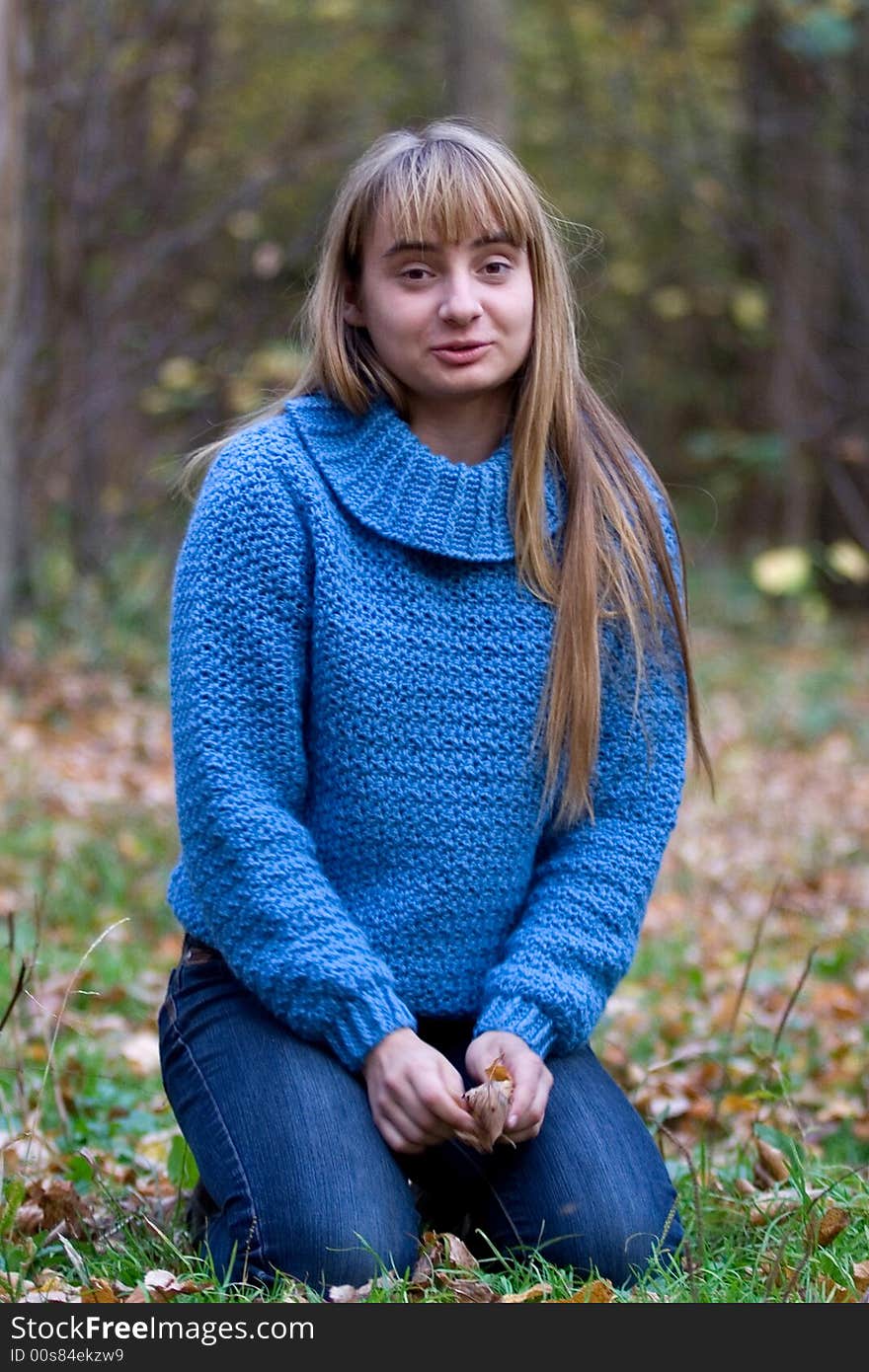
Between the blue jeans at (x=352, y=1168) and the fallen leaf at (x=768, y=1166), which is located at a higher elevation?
the blue jeans at (x=352, y=1168)

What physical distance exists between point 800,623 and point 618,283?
536cm

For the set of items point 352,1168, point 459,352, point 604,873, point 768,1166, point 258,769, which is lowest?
point 768,1166

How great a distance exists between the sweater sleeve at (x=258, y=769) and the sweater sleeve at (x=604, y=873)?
173mm

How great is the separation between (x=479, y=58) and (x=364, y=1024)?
7260mm

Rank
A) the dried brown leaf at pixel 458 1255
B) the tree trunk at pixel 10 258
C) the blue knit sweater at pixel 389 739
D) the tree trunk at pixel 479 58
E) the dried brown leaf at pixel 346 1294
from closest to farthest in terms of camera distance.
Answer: the dried brown leaf at pixel 346 1294
the dried brown leaf at pixel 458 1255
the blue knit sweater at pixel 389 739
the tree trunk at pixel 10 258
the tree trunk at pixel 479 58

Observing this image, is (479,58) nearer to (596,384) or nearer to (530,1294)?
(596,384)

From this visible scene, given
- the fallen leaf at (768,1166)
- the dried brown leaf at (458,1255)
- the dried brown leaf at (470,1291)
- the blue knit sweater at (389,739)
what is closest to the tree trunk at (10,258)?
the blue knit sweater at (389,739)

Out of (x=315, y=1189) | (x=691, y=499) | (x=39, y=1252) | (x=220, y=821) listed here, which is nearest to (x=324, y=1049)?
(x=315, y=1189)

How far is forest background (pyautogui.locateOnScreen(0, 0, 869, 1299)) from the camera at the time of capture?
2668 millimetres

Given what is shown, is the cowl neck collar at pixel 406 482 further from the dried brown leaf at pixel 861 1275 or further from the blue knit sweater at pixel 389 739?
the dried brown leaf at pixel 861 1275

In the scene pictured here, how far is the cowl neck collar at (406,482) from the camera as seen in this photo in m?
2.24

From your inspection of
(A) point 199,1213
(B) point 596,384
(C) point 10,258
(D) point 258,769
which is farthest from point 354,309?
(C) point 10,258

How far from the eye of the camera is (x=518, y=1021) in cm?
213

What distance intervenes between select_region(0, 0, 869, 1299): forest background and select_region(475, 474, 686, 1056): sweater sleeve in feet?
0.97
